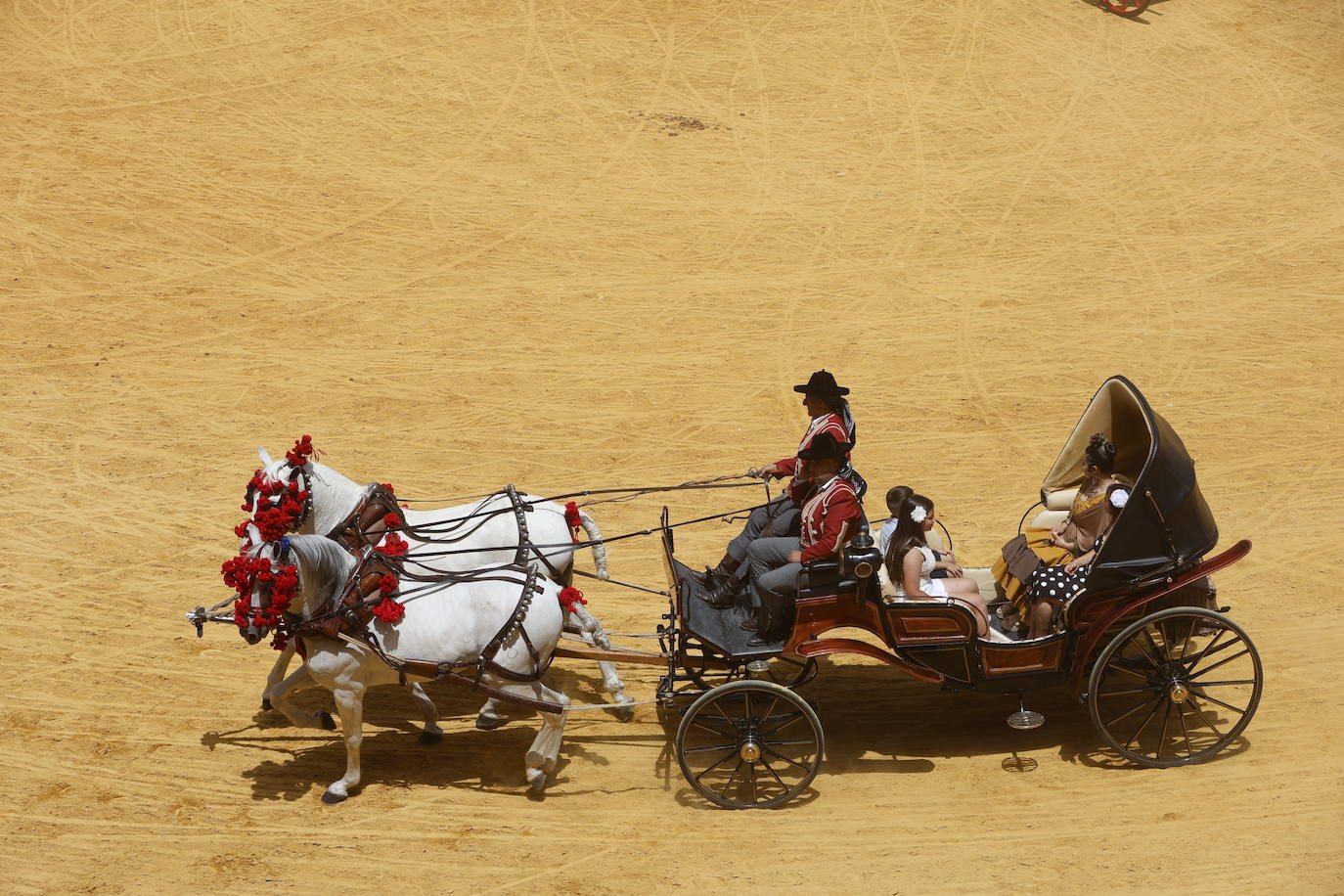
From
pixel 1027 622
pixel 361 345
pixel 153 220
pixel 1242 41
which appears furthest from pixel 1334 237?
pixel 153 220

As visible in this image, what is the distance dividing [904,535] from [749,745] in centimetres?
161

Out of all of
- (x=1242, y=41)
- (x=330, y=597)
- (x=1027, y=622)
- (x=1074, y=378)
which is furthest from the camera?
(x=1242, y=41)

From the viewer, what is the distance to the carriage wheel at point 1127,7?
22672 millimetres

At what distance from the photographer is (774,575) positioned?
7.29 metres

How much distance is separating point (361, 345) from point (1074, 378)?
325 inches

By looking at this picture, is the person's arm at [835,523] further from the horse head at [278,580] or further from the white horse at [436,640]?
the horse head at [278,580]

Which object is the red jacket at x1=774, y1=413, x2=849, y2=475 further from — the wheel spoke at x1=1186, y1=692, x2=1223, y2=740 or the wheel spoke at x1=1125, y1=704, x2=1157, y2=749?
the wheel spoke at x1=1186, y1=692, x2=1223, y2=740

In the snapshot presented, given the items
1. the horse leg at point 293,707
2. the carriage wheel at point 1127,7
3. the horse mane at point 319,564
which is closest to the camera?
the horse mane at point 319,564

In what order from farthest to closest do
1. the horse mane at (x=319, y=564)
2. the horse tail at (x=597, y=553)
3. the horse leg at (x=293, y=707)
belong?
1. the horse tail at (x=597, y=553)
2. the horse leg at (x=293, y=707)
3. the horse mane at (x=319, y=564)

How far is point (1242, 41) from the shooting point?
22141mm

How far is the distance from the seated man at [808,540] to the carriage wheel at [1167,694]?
178 centimetres

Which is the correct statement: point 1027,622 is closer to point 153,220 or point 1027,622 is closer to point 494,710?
point 494,710

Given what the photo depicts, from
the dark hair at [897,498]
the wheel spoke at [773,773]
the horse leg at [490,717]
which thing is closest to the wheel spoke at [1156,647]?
the dark hair at [897,498]

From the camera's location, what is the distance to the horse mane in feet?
22.6
